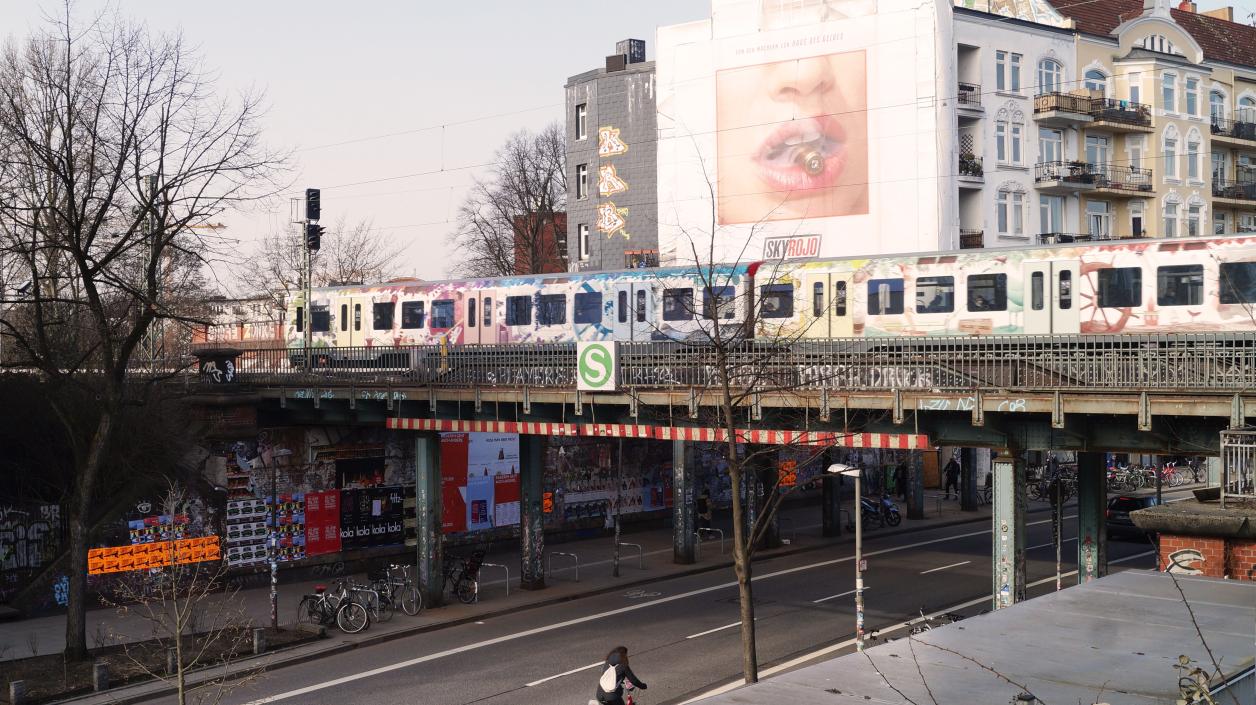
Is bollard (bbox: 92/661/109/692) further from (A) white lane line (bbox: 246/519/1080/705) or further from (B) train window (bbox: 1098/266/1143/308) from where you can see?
(B) train window (bbox: 1098/266/1143/308)

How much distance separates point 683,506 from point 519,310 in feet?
26.2

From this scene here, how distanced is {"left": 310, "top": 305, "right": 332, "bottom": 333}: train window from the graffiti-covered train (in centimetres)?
413

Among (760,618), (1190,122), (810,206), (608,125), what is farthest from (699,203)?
(760,618)

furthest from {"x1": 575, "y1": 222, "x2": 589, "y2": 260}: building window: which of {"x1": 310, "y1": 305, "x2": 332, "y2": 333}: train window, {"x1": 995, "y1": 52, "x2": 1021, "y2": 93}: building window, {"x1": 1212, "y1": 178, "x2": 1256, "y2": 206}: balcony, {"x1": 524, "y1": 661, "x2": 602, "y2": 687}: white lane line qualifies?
{"x1": 524, "y1": 661, "x2": 602, "y2": 687}: white lane line

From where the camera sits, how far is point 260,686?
73.9 feet

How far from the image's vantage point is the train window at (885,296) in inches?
1190

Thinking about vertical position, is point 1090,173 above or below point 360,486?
above

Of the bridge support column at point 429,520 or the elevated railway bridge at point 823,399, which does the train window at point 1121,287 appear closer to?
the elevated railway bridge at point 823,399

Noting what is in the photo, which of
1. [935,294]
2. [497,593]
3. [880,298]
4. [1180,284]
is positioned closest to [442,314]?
[497,593]

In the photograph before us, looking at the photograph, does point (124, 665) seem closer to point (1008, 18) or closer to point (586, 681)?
point (586, 681)

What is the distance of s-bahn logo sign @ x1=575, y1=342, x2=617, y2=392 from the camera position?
2552 cm

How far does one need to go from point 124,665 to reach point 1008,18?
41.4 m

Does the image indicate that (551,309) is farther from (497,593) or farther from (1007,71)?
(1007,71)

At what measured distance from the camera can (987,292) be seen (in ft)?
94.4
